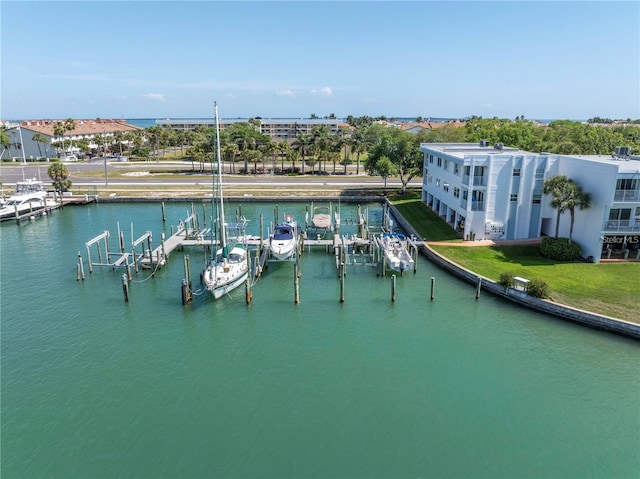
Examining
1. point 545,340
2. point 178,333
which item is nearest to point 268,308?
point 178,333

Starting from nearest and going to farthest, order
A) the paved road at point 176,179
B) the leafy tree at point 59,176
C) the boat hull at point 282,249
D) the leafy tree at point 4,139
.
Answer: the boat hull at point 282,249
the leafy tree at point 59,176
the paved road at point 176,179
the leafy tree at point 4,139

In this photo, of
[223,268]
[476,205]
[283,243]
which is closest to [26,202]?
[283,243]

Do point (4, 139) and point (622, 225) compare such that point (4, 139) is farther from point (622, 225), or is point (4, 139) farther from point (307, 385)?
point (622, 225)

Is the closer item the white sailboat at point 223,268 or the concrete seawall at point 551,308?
the concrete seawall at point 551,308

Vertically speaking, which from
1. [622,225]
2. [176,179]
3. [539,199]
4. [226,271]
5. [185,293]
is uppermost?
[539,199]

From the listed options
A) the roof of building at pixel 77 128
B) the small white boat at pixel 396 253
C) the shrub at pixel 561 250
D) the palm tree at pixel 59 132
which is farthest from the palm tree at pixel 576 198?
the roof of building at pixel 77 128

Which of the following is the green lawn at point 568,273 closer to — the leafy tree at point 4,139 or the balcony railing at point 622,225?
the balcony railing at point 622,225
